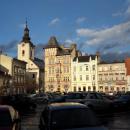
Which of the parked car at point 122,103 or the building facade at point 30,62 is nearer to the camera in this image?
the parked car at point 122,103

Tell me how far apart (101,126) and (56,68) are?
128993 mm

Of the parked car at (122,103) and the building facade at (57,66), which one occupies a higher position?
the building facade at (57,66)

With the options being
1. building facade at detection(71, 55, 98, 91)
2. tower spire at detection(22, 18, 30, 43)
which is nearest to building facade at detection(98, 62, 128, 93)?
building facade at detection(71, 55, 98, 91)

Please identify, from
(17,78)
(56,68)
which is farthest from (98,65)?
(17,78)

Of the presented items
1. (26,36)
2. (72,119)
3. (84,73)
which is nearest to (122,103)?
(72,119)

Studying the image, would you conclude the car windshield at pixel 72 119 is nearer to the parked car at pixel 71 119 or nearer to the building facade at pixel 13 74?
the parked car at pixel 71 119

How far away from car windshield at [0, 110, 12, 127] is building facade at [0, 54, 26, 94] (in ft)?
304

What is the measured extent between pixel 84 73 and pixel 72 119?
12344 cm

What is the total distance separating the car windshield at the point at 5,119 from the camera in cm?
1268

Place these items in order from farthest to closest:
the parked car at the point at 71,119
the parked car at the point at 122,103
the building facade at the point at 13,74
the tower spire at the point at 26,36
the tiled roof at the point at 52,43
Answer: the tower spire at the point at 26,36, the tiled roof at the point at 52,43, the building facade at the point at 13,74, the parked car at the point at 122,103, the parked car at the point at 71,119

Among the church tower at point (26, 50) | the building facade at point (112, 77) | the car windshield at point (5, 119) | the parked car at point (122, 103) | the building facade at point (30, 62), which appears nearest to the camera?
the car windshield at point (5, 119)

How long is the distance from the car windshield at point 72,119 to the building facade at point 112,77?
116 m

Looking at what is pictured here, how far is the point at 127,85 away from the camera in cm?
12738

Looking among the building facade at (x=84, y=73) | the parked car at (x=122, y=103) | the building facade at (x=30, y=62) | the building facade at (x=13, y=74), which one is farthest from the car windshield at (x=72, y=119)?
the building facade at (x=30, y=62)
